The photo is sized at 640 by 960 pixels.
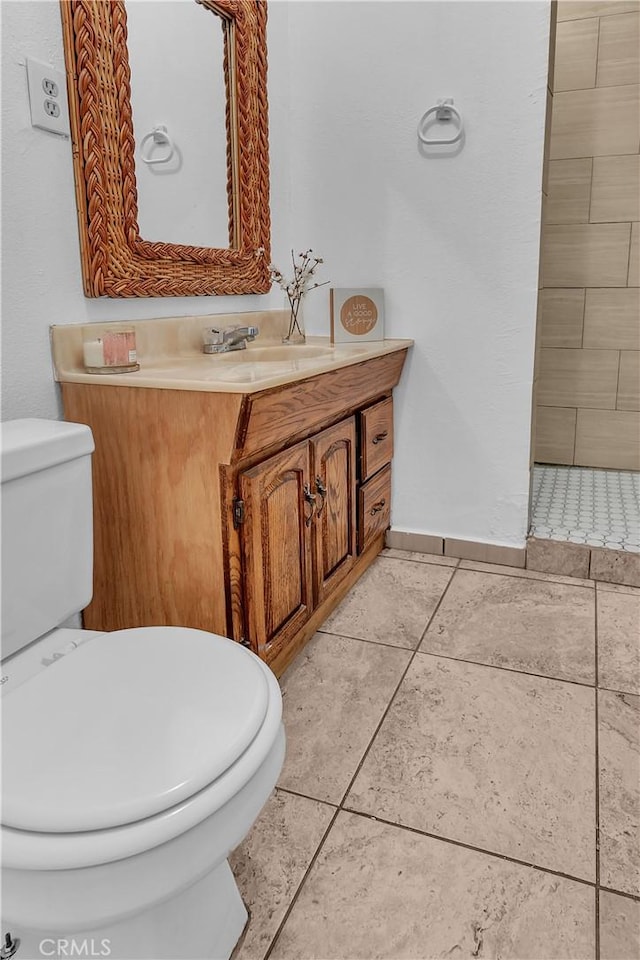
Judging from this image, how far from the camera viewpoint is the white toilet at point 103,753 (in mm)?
789

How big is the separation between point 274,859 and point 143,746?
1.77ft

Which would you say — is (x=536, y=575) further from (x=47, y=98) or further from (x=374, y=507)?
(x=47, y=98)

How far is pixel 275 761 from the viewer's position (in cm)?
97

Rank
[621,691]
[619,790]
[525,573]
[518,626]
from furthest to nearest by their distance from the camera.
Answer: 1. [525,573]
2. [518,626]
3. [621,691]
4. [619,790]

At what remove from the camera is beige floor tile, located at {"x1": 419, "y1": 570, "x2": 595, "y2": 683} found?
6.27ft

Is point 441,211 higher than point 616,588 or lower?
higher

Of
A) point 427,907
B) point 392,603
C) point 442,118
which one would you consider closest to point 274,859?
point 427,907

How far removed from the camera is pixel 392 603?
7.36 feet

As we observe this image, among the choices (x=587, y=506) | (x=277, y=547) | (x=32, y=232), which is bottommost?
(x=587, y=506)

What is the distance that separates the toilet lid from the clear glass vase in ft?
4.93

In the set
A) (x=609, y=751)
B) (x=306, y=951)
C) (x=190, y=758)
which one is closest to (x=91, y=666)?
(x=190, y=758)

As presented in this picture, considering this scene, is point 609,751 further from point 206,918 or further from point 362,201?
point 362,201

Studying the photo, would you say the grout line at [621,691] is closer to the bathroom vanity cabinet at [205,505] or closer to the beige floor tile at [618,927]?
the beige floor tile at [618,927]

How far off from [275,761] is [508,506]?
5.56 feet
